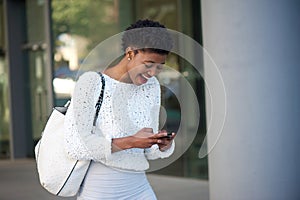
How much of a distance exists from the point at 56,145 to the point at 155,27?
696 mm

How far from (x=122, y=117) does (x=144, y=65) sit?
0.26 metres

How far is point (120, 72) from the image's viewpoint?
2.51m

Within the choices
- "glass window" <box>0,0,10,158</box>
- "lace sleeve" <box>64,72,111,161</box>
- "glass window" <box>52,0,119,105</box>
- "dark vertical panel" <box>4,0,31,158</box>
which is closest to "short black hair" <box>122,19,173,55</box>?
"lace sleeve" <box>64,72,111,161</box>

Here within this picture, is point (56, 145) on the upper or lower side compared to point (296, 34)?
lower

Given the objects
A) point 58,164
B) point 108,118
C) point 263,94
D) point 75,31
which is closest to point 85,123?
point 108,118

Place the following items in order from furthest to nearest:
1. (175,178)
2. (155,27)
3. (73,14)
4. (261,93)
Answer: (73,14), (175,178), (261,93), (155,27)

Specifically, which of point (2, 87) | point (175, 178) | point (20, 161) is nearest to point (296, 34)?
point (175, 178)

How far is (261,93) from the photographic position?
5426 millimetres

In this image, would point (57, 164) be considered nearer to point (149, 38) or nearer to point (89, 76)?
point (89, 76)

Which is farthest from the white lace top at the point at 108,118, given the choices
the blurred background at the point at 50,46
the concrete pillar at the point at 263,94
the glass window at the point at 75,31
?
the glass window at the point at 75,31

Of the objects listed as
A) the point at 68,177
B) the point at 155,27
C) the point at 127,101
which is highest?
the point at 155,27

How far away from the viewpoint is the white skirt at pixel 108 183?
2590 millimetres

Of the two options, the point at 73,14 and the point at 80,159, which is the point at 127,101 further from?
the point at 73,14

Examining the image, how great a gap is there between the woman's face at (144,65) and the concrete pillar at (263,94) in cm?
316
